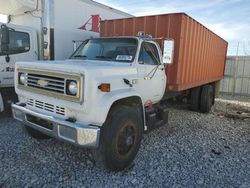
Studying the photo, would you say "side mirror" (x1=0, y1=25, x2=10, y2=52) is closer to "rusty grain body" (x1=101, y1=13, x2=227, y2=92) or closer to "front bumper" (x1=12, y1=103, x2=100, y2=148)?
"rusty grain body" (x1=101, y1=13, x2=227, y2=92)

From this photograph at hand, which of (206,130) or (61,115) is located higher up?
(61,115)

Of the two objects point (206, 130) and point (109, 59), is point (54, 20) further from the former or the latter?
point (206, 130)

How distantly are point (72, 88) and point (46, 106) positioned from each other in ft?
2.12

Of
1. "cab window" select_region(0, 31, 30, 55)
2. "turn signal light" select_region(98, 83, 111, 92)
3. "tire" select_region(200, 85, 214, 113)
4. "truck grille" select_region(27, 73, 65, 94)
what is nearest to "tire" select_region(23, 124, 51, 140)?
"truck grille" select_region(27, 73, 65, 94)

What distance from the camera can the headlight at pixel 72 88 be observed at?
10.3ft

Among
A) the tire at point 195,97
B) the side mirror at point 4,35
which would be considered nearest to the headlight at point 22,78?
the side mirror at point 4,35

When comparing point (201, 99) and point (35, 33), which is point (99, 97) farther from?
point (201, 99)

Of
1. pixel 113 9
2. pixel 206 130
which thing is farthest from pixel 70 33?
pixel 206 130

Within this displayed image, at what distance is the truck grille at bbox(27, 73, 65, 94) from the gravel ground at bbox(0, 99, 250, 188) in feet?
4.18

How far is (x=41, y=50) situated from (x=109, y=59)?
3.09 metres

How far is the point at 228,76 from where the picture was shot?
12.9 metres

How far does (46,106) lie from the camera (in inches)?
139

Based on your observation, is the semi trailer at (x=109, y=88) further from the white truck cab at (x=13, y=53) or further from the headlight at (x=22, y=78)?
the white truck cab at (x=13, y=53)

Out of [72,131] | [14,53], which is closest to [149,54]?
[72,131]
